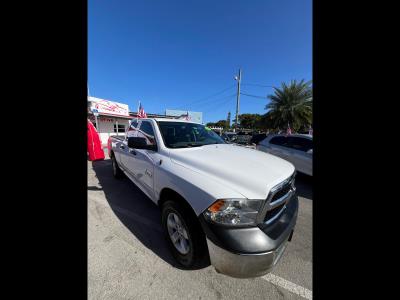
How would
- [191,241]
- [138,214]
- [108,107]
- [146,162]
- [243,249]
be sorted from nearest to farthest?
[243,249], [191,241], [146,162], [138,214], [108,107]

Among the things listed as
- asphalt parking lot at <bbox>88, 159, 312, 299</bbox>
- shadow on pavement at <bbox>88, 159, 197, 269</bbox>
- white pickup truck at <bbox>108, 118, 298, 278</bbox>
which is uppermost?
white pickup truck at <bbox>108, 118, 298, 278</bbox>

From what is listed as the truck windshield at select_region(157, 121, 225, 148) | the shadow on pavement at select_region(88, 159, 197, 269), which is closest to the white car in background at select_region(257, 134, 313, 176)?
the truck windshield at select_region(157, 121, 225, 148)

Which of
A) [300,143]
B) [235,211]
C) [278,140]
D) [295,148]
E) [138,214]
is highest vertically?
[278,140]

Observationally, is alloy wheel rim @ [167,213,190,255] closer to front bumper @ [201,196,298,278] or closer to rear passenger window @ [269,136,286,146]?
front bumper @ [201,196,298,278]

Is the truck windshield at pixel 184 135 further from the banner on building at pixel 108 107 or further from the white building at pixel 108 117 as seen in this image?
the banner on building at pixel 108 107

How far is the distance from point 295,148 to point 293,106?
13.4 meters

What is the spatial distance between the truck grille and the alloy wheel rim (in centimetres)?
90

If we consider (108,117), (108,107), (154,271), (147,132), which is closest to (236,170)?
(154,271)

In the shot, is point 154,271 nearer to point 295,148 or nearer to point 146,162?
point 146,162

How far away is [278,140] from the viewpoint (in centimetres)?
646

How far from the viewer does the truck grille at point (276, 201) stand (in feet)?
5.50

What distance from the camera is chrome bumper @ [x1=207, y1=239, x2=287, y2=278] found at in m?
1.47
